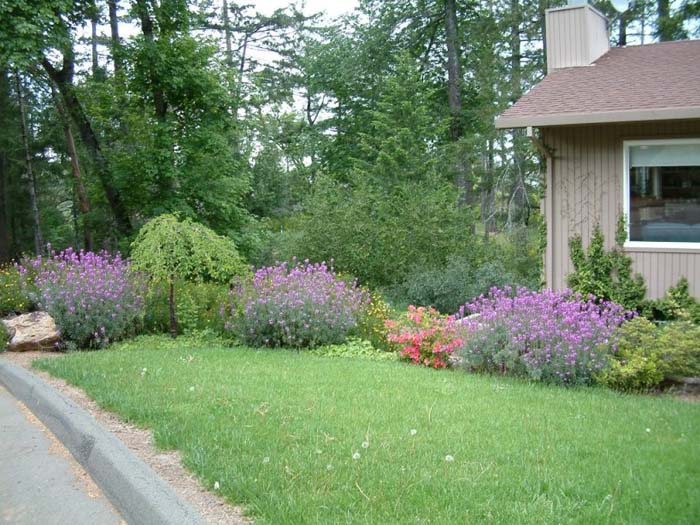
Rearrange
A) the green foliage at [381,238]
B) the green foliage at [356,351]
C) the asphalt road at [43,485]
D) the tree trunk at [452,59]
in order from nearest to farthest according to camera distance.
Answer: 1. the asphalt road at [43,485]
2. the green foliage at [356,351]
3. the green foliage at [381,238]
4. the tree trunk at [452,59]

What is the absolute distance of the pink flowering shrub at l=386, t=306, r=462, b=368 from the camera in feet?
26.7

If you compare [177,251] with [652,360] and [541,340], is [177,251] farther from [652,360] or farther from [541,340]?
[652,360]

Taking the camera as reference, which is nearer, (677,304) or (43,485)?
(43,485)

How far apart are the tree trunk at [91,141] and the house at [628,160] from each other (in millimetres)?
10731

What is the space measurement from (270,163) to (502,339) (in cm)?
2080

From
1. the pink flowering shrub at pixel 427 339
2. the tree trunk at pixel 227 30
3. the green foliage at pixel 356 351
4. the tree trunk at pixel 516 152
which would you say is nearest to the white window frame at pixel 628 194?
the pink flowering shrub at pixel 427 339

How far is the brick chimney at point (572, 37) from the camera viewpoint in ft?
37.7

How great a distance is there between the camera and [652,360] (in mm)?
6879

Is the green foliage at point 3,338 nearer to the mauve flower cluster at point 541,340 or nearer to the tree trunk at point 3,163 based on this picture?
the mauve flower cluster at point 541,340

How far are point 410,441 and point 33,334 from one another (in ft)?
21.2

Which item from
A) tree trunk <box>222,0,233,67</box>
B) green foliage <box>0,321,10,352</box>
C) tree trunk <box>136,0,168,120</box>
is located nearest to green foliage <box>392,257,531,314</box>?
green foliage <box>0,321,10,352</box>

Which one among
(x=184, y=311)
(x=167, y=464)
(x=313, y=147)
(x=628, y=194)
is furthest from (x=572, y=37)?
(x=313, y=147)

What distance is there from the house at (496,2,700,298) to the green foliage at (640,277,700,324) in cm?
11

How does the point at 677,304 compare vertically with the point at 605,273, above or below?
below
